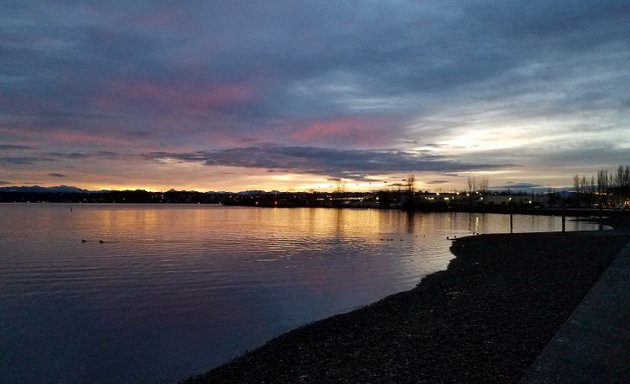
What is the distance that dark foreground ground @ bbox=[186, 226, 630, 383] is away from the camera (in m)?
8.12

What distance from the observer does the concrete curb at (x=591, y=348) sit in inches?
258

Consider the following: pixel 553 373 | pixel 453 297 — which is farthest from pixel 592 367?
pixel 453 297

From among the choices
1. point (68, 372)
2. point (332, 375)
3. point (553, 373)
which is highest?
point (553, 373)

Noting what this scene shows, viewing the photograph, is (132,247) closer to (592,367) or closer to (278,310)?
(278,310)

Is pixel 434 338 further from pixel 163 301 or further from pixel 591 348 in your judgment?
pixel 163 301

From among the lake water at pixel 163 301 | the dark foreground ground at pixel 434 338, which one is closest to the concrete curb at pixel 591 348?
the dark foreground ground at pixel 434 338

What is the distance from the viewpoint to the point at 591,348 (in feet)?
25.1

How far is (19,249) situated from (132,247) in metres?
8.60

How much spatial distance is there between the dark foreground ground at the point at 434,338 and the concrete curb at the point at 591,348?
1.62 ft

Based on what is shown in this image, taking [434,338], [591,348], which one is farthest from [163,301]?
[591,348]

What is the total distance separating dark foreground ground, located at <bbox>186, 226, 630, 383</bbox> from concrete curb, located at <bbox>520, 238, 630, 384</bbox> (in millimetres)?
493

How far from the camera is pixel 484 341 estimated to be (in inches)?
370

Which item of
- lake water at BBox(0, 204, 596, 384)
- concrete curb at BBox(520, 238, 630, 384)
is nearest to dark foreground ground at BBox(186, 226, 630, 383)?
concrete curb at BBox(520, 238, 630, 384)

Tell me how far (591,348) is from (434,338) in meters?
3.28
